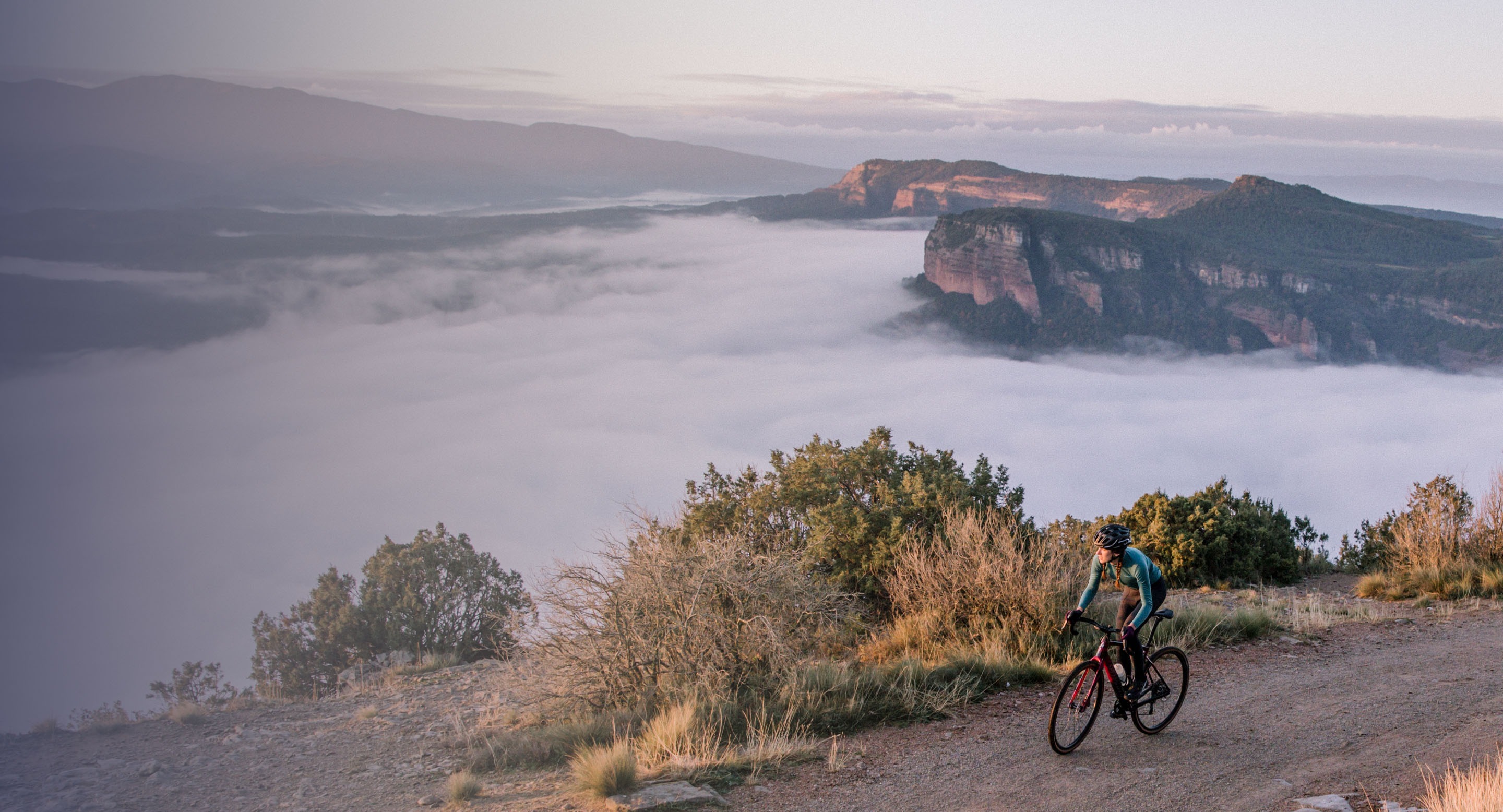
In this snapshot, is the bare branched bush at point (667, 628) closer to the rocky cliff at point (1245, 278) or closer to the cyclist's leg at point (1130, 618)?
the cyclist's leg at point (1130, 618)

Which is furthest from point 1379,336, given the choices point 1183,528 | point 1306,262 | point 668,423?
point 1183,528

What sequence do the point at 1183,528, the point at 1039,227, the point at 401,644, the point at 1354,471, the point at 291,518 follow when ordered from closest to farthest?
1. the point at 1183,528
2. the point at 401,644
3. the point at 291,518
4. the point at 1354,471
5. the point at 1039,227

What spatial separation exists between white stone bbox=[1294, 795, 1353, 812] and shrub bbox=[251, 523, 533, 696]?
1770cm

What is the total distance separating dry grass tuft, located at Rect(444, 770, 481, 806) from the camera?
5738 mm

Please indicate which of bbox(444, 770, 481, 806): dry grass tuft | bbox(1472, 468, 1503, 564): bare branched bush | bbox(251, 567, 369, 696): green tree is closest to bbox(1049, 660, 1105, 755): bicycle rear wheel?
bbox(444, 770, 481, 806): dry grass tuft

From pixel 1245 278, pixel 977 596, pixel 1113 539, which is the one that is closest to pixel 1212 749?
pixel 1113 539

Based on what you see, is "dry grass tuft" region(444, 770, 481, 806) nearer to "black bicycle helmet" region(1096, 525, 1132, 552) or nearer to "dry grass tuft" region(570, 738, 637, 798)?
"dry grass tuft" region(570, 738, 637, 798)

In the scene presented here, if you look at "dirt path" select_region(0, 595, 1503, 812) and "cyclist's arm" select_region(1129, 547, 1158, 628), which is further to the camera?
"cyclist's arm" select_region(1129, 547, 1158, 628)

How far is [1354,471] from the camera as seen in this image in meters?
129

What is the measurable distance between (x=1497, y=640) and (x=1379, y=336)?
18573 centimetres

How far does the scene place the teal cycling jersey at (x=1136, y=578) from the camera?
525 centimetres

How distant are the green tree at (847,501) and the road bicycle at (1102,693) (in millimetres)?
4365

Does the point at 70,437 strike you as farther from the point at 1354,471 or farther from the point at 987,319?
the point at 1354,471

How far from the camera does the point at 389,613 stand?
21172 mm
